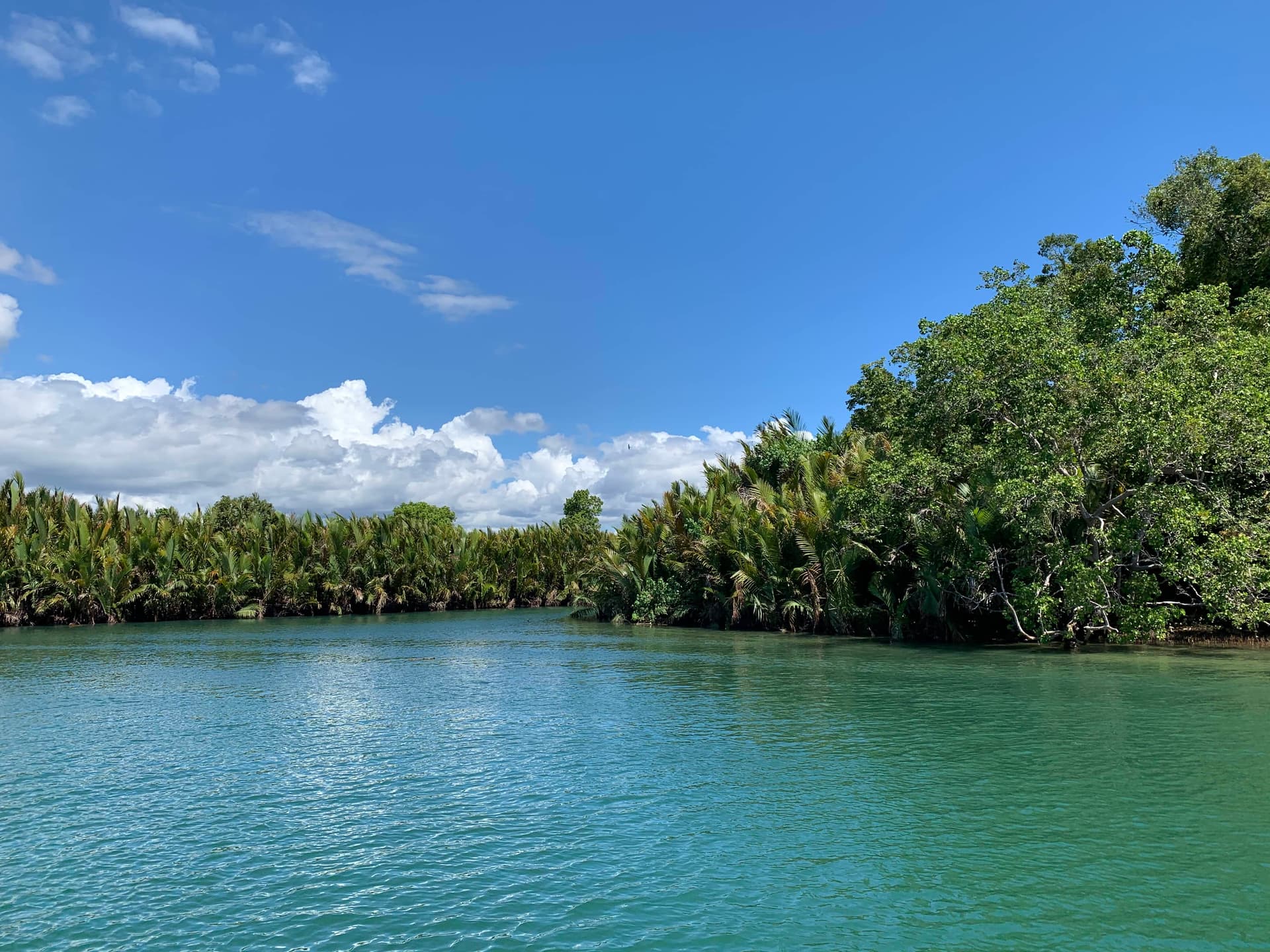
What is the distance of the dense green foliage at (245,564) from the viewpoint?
4669cm

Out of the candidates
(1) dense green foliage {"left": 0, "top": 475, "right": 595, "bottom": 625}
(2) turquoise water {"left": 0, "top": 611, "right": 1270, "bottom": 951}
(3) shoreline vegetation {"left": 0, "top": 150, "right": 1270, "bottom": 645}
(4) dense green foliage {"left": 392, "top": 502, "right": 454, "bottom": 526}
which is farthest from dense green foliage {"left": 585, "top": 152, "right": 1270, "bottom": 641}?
(4) dense green foliage {"left": 392, "top": 502, "right": 454, "bottom": 526}

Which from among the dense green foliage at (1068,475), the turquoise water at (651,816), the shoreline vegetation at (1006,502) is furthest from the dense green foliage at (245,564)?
the dense green foliage at (1068,475)

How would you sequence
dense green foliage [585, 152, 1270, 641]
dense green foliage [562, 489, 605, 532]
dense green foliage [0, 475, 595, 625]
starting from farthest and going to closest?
1. dense green foliage [562, 489, 605, 532]
2. dense green foliage [0, 475, 595, 625]
3. dense green foliage [585, 152, 1270, 641]

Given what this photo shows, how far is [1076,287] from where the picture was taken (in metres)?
28.4

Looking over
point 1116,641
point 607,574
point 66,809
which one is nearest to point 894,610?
point 1116,641

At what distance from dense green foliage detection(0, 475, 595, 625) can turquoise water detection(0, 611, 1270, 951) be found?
102ft

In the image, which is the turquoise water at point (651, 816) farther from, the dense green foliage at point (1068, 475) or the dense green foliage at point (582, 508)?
the dense green foliage at point (582, 508)

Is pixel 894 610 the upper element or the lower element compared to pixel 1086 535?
lower

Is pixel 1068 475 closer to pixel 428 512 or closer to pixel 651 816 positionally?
pixel 651 816

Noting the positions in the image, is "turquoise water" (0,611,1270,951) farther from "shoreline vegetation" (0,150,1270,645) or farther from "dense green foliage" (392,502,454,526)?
"dense green foliage" (392,502,454,526)

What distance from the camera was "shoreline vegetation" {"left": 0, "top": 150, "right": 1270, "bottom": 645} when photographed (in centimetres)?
2236

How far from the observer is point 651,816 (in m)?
9.85

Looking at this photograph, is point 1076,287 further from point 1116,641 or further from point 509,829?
point 509,829

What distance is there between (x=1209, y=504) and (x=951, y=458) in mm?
6526
